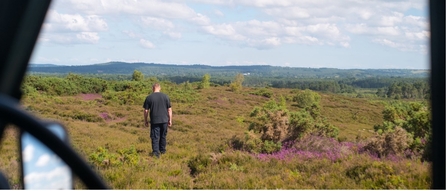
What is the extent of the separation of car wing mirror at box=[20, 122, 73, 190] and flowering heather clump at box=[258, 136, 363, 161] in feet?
27.3

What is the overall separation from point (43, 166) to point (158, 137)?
8.48 metres

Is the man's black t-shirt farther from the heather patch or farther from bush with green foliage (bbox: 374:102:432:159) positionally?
the heather patch

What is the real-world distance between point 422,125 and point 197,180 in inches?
201

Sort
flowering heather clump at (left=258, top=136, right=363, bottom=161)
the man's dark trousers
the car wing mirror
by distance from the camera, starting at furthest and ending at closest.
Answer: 1. flowering heather clump at (left=258, top=136, right=363, bottom=161)
2. the man's dark trousers
3. the car wing mirror

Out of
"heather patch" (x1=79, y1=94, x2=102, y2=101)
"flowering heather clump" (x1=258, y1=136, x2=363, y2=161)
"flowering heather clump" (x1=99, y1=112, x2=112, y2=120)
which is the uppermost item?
"flowering heather clump" (x1=258, y1=136, x2=363, y2=161)

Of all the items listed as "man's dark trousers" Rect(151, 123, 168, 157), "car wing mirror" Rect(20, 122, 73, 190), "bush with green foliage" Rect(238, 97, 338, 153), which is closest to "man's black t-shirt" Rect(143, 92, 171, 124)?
"man's dark trousers" Rect(151, 123, 168, 157)

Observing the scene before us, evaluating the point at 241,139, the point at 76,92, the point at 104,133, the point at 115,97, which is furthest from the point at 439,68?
the point at 76,92

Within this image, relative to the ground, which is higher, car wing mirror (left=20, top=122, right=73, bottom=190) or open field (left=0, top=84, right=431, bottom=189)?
car wing mirror (left=20, top=122, right=73, bottom=190)

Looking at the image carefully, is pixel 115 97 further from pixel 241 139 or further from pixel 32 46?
pixel 32 46

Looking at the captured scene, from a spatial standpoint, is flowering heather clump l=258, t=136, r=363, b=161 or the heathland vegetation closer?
the heathland vegetation

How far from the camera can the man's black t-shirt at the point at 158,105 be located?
838cm

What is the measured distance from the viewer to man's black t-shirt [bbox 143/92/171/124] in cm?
838

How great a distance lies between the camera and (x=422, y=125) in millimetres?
10133

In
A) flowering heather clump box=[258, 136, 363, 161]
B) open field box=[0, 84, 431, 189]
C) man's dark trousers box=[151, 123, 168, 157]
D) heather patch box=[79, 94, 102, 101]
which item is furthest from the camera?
heather patch box=[79, 94, 102, 101]
